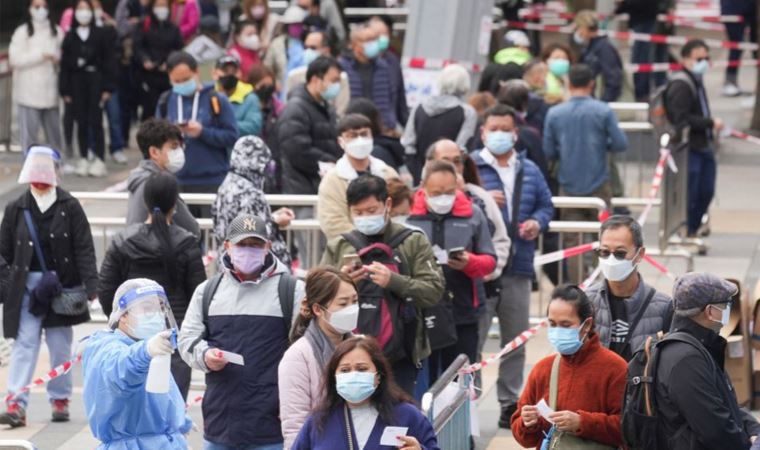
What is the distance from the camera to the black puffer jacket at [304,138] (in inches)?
554

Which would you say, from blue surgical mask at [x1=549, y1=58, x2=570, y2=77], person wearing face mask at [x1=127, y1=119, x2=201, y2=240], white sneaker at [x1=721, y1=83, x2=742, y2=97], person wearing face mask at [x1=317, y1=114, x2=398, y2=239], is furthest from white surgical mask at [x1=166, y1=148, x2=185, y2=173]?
white sneaker at [x1=721, y1=83, x2=742, y2=97]

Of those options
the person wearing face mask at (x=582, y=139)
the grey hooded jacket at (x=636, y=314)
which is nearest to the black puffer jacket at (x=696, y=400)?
the grey hooded jacket at (x=636, y=314)

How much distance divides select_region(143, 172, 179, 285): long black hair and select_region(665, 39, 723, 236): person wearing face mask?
725 centimetres

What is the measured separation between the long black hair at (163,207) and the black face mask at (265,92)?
241 inches

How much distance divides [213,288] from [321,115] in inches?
209

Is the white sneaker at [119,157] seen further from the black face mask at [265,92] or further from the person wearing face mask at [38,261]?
the person wearing face mask at [38,261]

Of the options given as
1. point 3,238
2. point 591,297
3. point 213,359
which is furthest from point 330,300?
point 3,238

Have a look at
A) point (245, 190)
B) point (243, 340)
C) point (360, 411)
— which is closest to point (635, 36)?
point (245, 190)

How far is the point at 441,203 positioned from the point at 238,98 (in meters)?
5.89

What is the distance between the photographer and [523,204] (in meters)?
12.1

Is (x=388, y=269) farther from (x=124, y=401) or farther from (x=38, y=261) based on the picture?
(x=38, y=261)

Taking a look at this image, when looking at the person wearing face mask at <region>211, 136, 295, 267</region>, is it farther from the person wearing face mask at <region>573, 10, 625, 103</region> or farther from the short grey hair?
the person wearing face mask at <region>573, 10, 625, 103</region>

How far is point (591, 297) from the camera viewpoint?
8.88 metres

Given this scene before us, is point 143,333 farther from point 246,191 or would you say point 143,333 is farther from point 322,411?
point 246,191
